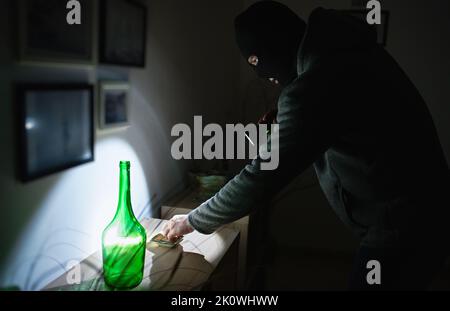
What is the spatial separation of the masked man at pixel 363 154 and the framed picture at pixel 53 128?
447 mm

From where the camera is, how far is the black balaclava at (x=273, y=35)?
4.39 ft

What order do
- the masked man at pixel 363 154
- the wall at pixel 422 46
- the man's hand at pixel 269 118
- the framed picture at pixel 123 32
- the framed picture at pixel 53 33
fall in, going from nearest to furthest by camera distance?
the framed picture at pixel 53 33 < the masked man at pixel 363 154 < the framed picture at pixel 123 32 < the man's hand at pixel 269 118 < the wall at pixel 422 46

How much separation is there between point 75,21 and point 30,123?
0.34m

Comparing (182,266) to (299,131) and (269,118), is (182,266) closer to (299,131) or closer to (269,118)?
(299,131)

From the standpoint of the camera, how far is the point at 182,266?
1336 mm

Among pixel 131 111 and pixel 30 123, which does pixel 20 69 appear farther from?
pixel 131 111

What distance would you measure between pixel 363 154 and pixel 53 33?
94 cm

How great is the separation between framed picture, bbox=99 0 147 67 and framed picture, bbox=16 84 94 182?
184 millimetres

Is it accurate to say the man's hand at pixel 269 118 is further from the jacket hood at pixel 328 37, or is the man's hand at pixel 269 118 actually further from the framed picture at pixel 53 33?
the framed picture at pixel 53 33

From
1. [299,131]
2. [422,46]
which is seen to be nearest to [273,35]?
[299,131]

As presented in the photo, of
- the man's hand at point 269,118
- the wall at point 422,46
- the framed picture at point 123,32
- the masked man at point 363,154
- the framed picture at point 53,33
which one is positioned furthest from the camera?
the wall at point 422,46

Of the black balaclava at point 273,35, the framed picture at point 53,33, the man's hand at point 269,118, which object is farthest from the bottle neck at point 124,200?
the man's hand at point 269,118

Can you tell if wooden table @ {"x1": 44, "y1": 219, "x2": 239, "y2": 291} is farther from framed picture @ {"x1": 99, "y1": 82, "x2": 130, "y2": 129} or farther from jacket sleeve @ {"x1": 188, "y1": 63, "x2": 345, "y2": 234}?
framed picture @ {"x1": 99, "y1": 82, "x2": 130, "y2": 129}

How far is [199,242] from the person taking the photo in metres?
1.56
